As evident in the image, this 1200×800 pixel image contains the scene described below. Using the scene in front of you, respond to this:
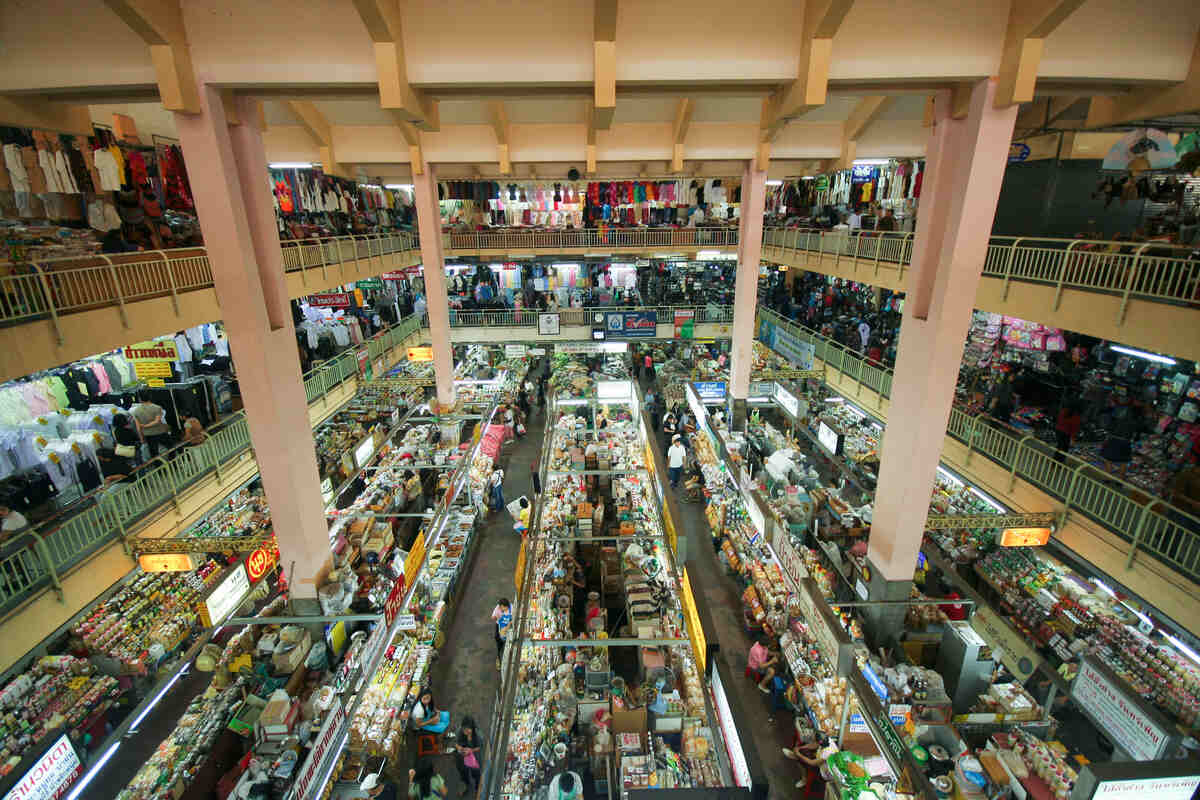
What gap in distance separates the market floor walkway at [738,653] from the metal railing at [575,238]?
1194 cm

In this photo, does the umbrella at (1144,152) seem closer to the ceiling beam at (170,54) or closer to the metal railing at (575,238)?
the ceiling beam at (170,54)

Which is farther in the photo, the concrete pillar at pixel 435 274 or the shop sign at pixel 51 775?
the concrete pillar at pixel 435 274

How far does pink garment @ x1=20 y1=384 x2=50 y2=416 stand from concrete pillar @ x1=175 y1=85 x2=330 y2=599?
552 cm

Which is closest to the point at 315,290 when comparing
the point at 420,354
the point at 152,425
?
the point at 152,425

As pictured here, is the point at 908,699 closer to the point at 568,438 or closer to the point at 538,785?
the point at 538,785

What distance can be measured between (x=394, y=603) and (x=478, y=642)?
319cm

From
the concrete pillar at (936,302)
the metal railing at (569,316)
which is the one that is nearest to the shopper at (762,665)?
the concrete pillar at (936,302)

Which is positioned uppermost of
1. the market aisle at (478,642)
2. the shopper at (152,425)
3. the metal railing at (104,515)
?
the shopper at (152,425)

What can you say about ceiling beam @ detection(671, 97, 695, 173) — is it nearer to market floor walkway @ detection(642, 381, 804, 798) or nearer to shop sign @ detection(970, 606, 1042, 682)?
market floor walkway @ detection(642, 381, 804, 798)

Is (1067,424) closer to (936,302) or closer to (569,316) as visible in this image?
(936,302)

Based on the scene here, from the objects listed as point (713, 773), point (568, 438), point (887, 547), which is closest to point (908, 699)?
point (887, 547)

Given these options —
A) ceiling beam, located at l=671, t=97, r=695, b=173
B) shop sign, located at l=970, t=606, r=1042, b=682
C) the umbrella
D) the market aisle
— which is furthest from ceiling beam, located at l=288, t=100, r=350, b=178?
shop sign, located at l=970, t=606, r=1042, b=682

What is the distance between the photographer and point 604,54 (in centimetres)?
625

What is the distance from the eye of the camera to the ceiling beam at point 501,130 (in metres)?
11.8
